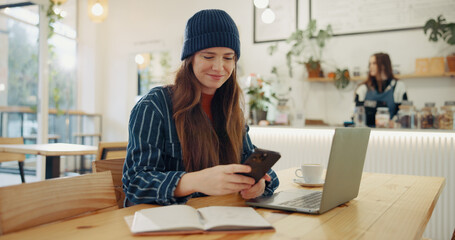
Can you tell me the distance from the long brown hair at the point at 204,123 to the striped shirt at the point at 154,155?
0.03 m

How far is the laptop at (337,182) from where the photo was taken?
0.91m

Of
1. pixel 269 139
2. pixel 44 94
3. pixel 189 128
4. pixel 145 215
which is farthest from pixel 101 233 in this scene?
pixel 44 94

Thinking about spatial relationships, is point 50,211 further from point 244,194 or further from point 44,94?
point 44,94

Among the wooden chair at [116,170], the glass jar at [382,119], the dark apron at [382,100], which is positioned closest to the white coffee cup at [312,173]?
the wooden chair at [116,170]

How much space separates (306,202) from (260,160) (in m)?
0.25

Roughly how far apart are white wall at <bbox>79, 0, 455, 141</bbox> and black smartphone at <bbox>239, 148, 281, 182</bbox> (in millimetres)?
3486

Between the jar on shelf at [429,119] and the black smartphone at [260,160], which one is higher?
the jar on shelf at [429,119]

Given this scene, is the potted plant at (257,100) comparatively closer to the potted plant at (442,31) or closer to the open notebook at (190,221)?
the potted plant at (442,31)

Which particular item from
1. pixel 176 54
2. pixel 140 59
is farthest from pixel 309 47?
pixel 140 59

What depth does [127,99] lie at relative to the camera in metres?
6.05

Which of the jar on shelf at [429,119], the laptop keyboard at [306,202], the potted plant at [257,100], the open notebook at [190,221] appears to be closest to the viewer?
the open notebook at [190,221]

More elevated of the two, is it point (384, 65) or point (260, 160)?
point (384, 65)

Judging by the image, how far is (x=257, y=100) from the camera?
4.36 m

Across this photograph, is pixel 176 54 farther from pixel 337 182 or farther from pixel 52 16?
pixel 337 182
